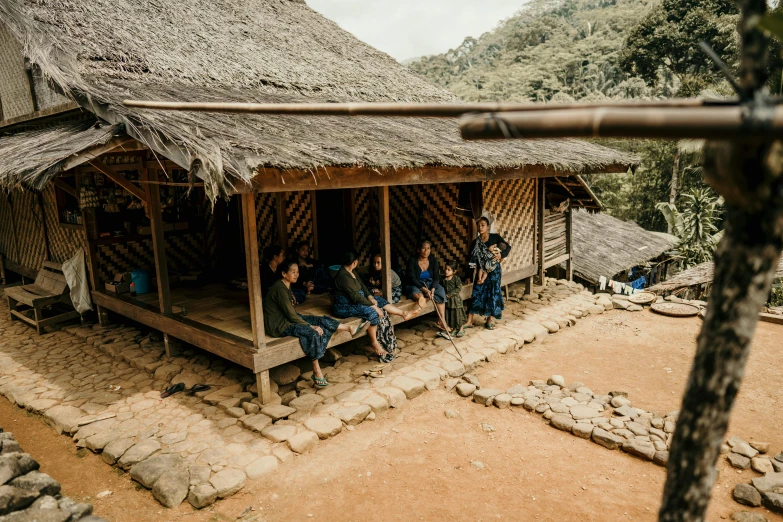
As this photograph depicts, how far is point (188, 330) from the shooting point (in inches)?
240

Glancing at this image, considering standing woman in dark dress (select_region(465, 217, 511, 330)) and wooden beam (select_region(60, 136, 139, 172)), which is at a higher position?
wooden beam (select_region(60, 136, 139, 172))

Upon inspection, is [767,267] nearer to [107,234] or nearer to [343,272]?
[343,272]

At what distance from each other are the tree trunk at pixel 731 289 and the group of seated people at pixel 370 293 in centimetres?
430

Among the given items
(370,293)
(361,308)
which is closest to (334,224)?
(370,293)

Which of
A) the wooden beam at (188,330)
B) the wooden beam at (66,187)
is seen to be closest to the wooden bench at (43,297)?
the wooden beam at (188,330)

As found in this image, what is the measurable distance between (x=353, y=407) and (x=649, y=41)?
2319 centimetres

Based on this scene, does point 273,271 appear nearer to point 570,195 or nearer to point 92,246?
point 92,246

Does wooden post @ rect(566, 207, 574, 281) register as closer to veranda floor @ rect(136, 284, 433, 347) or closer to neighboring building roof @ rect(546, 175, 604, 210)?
neighboring building roof @ rect(546, 175, 604, 210)

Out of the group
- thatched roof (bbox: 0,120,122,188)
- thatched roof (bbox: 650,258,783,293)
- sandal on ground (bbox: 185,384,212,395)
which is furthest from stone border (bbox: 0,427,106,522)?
thatched roof (bbox: 650,258,783,293)

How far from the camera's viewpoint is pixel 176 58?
7.29m

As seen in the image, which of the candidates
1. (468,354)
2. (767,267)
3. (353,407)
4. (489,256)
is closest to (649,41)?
(489,256)

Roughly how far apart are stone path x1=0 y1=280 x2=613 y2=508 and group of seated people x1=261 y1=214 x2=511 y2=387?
367mm

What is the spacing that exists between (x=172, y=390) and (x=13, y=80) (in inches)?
260

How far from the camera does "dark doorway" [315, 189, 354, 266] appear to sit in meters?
9.12
